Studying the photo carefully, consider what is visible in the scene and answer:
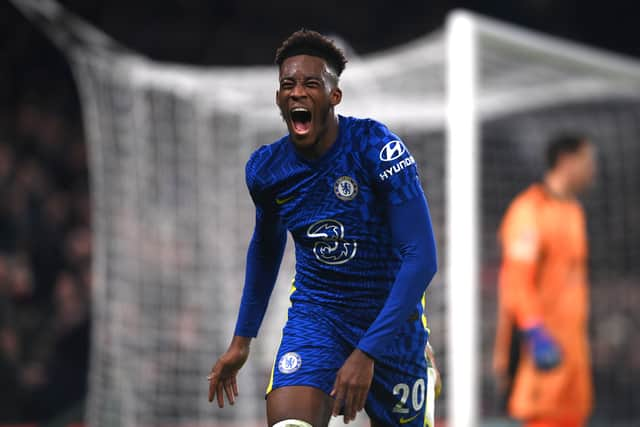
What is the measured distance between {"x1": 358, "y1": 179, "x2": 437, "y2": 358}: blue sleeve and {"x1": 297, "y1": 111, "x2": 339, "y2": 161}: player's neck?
0.79 feet

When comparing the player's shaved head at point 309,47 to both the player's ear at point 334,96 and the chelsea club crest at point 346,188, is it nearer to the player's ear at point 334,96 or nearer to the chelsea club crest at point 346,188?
the player's ear at point 334,96

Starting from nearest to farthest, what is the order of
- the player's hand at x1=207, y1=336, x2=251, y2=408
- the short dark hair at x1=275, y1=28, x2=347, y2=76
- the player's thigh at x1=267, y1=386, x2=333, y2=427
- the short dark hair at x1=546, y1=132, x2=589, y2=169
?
the player's thigh at x1=267, y1=386, x2=333, y2=427, the short dark hair at x1=275, y1=28, x2=347, y2=76, the player's hand at x1=207, y1=336, x2=251, y2=408, the short dark hair at x1=546, y1=132, x2=589, y2=169

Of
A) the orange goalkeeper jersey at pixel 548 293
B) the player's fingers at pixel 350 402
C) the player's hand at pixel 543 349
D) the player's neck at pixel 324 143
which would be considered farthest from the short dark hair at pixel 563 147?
the player's fingers at pixel 350 402

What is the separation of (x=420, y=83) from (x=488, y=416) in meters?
3.85

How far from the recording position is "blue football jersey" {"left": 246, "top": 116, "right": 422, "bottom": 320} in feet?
7.75

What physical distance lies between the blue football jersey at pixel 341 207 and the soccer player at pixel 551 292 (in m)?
2.29

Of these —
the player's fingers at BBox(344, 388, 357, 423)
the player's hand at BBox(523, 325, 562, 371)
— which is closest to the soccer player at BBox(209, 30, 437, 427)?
the player's fingers at BBox(344, 388, 357, 423)

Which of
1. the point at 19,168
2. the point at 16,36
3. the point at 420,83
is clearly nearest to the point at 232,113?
the point at 420,83

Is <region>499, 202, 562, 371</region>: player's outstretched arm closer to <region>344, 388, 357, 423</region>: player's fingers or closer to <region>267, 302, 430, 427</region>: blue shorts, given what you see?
<region>267, 302, 430, 427</region>: blue shorts

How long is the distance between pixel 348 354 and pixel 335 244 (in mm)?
275

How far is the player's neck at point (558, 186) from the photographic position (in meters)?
4.80

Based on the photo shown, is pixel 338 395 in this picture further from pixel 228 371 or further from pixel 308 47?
pixel 308 47

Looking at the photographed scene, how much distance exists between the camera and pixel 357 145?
2.37 metres

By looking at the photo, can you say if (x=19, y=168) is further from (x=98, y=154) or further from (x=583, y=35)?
(x=583, y=35)
